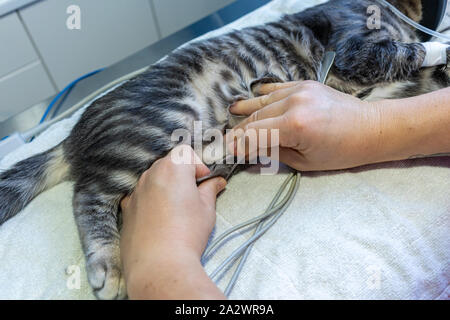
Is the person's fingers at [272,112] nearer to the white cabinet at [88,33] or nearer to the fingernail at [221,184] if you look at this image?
the fingernail at [221,184]

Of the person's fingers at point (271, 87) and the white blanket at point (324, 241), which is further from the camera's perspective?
the person's fingers at point (271, 87)

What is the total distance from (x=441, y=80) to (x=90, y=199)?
3.36ft

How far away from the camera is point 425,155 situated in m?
0.77

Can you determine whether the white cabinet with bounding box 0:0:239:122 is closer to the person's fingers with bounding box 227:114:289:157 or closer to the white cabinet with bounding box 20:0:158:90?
the white cabinet with bounding box 20:0:158:90

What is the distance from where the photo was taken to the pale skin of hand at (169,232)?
560 mm

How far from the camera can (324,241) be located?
2.29ft

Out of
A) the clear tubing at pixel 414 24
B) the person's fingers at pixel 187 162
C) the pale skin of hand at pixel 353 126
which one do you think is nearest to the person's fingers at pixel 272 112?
the pale skin of hand at pixel 353 126

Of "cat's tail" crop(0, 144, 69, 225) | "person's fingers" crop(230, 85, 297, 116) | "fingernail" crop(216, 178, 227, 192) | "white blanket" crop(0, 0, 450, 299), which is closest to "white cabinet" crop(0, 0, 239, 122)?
"cat's tail" crop(0, 144, 69, 225)

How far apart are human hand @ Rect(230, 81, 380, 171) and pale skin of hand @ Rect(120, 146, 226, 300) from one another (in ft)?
0.47

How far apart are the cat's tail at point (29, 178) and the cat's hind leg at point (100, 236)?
111 millimetres

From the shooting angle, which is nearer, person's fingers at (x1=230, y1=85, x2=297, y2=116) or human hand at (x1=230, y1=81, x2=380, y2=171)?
human hand at (x1=230, y1=81, x2=380, y2=171)

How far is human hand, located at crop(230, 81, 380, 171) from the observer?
27.1 inches
